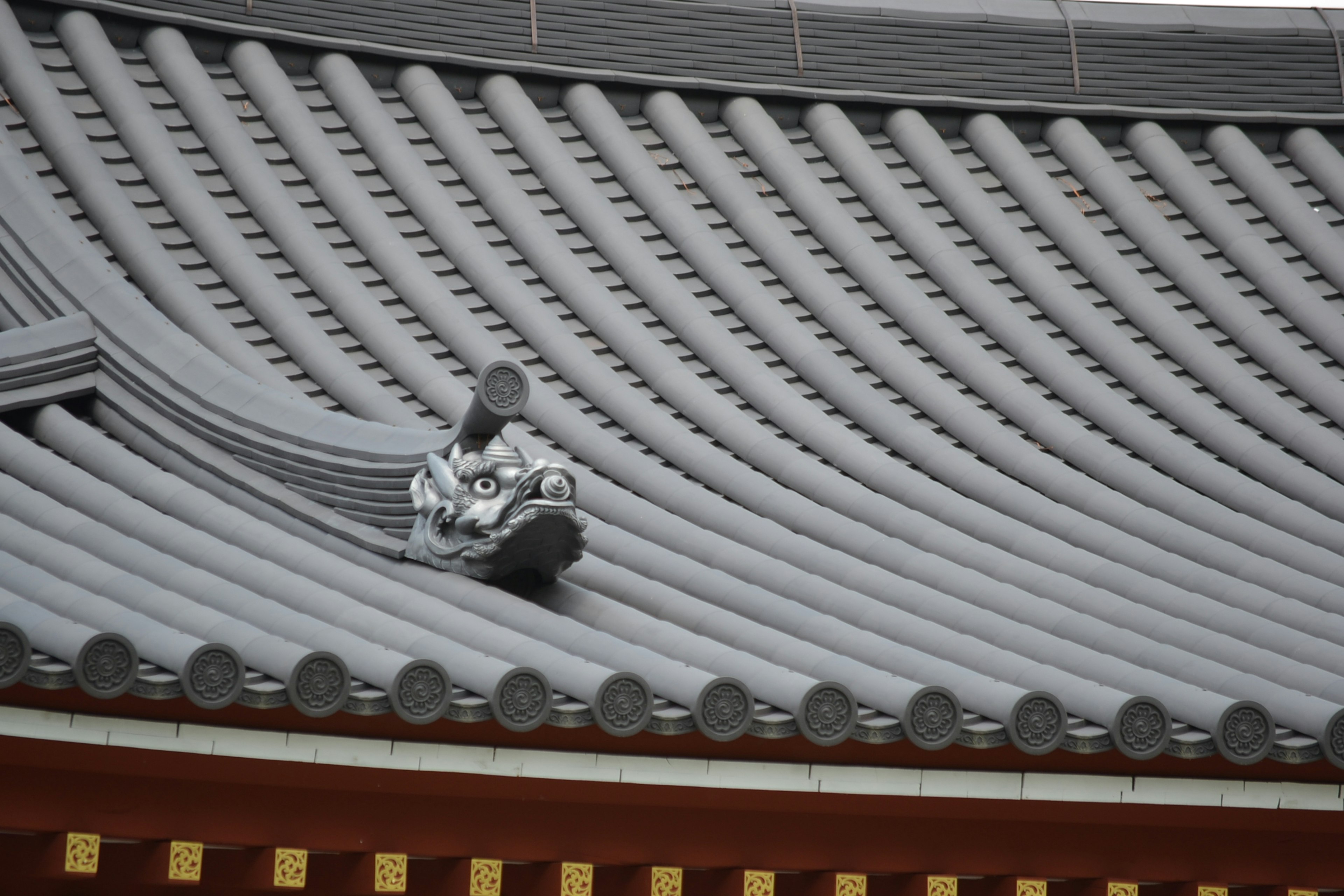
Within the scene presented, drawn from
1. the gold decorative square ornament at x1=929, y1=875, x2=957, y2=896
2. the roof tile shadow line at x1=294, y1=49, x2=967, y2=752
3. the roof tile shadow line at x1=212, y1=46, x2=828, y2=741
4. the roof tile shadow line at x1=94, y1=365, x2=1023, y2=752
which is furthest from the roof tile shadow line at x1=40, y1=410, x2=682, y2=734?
the roof tile shadow line at x1=294, y1=49, x2=967, y2=752

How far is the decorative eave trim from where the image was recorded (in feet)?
14.5

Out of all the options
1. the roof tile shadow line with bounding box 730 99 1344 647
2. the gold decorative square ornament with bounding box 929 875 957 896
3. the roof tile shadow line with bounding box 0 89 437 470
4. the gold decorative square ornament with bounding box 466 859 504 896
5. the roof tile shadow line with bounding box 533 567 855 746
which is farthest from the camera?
the roof tile shadow line with bounding box 730 99 1344 647

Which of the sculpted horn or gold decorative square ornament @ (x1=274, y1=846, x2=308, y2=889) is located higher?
the sculpted horn

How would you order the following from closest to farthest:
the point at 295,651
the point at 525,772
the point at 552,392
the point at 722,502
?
the point at 295,651
the point at 525,772
the point at 722,502
the point at 552,392

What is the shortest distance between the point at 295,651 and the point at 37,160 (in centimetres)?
362

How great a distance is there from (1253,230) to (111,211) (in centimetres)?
590

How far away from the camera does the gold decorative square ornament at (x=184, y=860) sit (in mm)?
4672

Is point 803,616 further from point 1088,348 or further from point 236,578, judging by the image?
point 1088,348

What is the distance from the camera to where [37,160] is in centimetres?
692

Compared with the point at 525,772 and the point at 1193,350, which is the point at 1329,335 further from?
the point at 525,772

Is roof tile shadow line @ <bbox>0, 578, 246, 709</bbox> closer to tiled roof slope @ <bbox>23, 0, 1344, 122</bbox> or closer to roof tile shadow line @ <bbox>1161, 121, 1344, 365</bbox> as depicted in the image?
tiled roof slope @ <bbox>23, 0, 1344, 122</bbox>

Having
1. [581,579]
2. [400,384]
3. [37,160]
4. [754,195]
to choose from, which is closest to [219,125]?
[37,160]

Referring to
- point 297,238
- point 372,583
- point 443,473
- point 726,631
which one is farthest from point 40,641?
point 297,238

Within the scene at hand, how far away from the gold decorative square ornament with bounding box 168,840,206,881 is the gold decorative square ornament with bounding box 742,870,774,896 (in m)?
1.73
